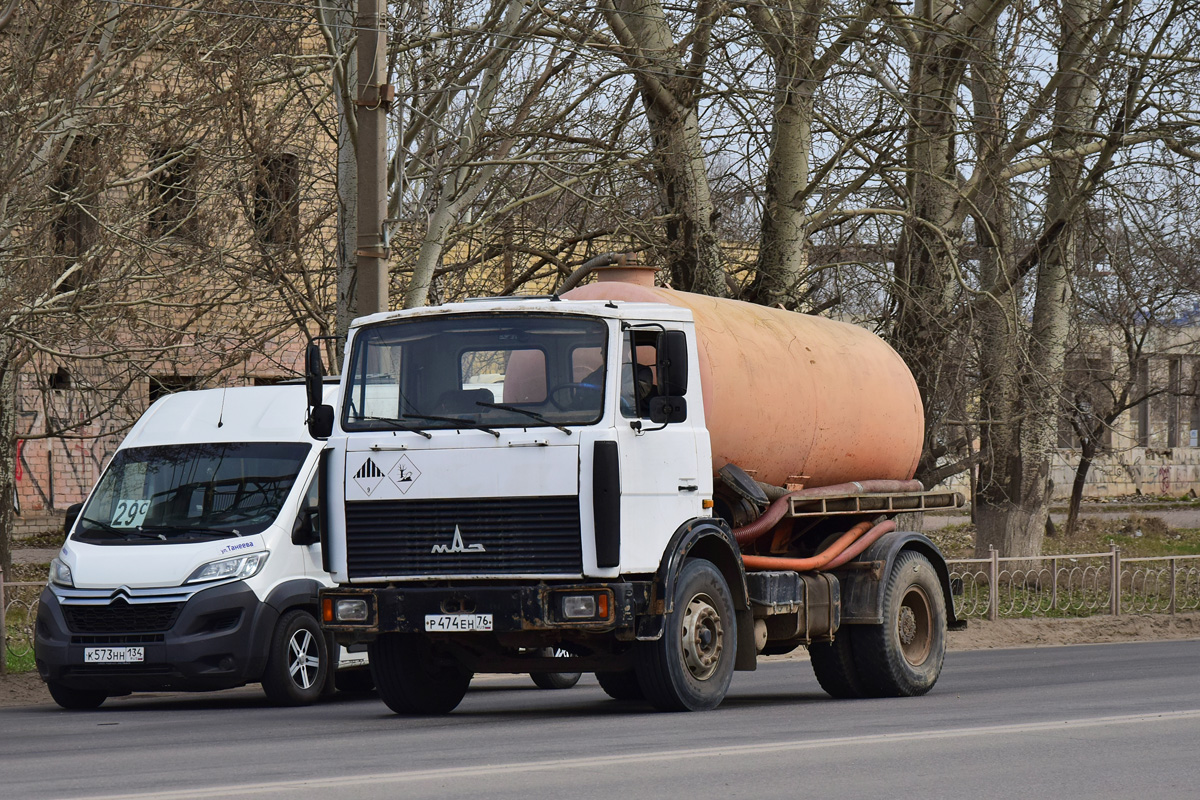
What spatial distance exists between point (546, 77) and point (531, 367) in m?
7.83

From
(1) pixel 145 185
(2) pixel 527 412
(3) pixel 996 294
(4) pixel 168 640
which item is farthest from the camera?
(3) pixel 996 294

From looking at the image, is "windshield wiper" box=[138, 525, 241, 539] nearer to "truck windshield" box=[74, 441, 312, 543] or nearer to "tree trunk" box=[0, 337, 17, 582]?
"truck windshield" box=[74, 441, 312, 543]

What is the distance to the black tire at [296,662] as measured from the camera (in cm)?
1231

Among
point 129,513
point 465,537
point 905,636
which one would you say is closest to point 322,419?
point 465,537

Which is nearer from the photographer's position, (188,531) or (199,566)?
(199,566)

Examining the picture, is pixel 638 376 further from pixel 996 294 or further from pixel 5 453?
pixel 5 453

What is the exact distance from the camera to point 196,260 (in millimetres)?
18859

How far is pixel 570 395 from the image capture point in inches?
405

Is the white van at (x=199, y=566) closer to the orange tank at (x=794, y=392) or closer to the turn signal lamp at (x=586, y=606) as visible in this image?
the turn signal lamp at (x=586, y=606)

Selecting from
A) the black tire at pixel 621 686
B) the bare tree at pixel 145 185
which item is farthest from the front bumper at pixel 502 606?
the bare tree at pixel 145 185

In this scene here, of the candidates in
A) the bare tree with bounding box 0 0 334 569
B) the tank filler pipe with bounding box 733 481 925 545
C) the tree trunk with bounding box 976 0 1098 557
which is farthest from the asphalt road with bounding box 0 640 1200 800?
the tree trunk with bounding box 976 0 1098 557

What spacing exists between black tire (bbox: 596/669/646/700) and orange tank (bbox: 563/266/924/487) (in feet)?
5.92

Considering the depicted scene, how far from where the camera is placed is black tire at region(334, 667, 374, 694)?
13.6 m

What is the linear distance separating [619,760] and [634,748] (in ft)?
1.80
